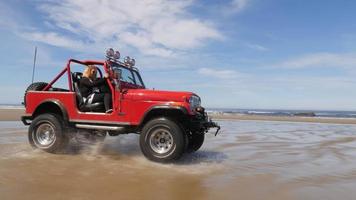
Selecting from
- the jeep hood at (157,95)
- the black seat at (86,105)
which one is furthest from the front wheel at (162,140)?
the black seat at (86,105)

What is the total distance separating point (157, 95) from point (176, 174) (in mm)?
1901

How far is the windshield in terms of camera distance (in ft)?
29.9

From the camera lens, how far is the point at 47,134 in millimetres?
8891

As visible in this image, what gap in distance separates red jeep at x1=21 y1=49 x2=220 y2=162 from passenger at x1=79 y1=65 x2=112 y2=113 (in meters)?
0.13

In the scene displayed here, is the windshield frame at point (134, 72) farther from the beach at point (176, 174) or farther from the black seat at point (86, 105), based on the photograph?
the beach at point (176, 174)

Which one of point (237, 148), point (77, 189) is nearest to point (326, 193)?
point (77, 189)

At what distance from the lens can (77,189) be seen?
5.32 m

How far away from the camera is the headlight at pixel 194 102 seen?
7.82m

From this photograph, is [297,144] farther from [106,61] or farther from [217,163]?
[106,61]

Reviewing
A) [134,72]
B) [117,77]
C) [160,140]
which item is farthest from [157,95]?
[134,72]

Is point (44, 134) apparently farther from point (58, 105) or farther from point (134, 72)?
point (134, 72)

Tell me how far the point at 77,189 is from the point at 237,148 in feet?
18.8

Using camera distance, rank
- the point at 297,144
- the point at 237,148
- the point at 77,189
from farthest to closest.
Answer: the point at 297,144 < the point at 237,148 < the point at 77,189

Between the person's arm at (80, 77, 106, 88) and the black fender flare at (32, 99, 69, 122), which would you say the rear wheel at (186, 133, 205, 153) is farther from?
the black fender flare at (32, 99, 69, 122)
